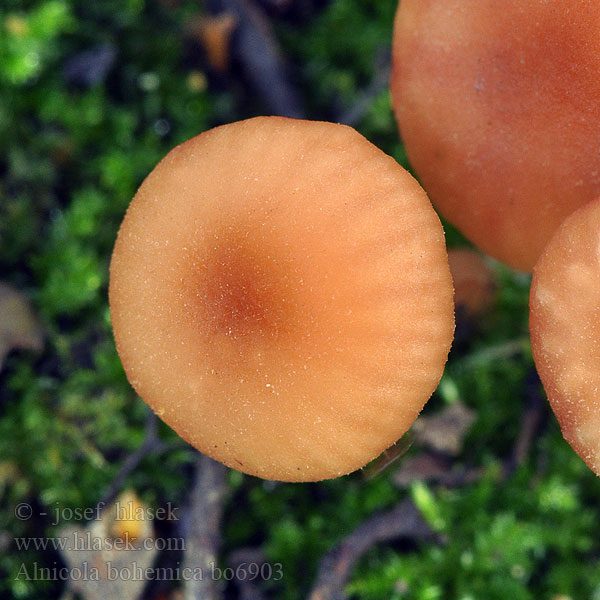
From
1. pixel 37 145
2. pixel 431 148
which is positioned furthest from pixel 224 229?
pixel 37 145

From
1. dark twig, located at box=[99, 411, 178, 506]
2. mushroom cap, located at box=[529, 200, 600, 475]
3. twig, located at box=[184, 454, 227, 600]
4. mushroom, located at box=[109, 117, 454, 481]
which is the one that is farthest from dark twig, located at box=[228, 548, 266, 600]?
mushroom cap, located at box=[529, 200, 600, 475]

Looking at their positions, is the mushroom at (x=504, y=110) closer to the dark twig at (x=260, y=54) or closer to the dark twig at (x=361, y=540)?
the dark twig at (x=260, y=54)

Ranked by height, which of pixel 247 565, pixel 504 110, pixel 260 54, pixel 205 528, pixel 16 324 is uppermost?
pixel 504 110

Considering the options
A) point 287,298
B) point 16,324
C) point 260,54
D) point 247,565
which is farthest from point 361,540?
point 260,54

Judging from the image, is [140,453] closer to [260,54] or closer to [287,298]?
[287,298]

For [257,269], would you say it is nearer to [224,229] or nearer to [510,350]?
[224,229]

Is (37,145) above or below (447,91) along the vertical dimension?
below
